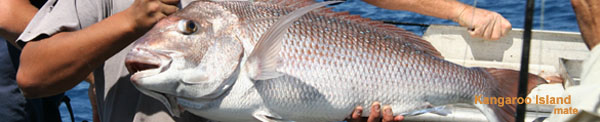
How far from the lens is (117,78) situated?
1646 millimetres

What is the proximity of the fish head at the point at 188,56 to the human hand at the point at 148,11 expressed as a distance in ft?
0.11

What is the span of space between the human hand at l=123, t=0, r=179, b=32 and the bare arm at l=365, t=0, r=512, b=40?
988 millimetres

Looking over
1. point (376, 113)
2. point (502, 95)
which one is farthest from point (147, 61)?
point (502, 95)

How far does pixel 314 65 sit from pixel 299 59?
1.9 inches

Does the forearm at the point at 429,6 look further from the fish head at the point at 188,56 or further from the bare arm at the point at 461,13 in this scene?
the fish head at the point at 188,56

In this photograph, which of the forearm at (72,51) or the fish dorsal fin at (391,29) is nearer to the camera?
the forearm at (72,51)

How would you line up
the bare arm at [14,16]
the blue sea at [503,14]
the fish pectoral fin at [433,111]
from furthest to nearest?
1. the blue sea at [503,14]
2. the bare arm at [14,16]
3. the fish pectoral fin at [433,111]

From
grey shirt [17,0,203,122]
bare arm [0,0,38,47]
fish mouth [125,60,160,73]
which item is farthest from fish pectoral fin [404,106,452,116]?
bare arm [0,0,38,47]

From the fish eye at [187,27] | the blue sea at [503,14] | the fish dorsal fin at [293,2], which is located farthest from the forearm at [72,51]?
the blue sea at [503,14]

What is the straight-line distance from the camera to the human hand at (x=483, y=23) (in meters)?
2.86

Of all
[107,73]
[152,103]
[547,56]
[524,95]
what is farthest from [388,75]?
[547,56]

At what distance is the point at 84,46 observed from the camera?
4.80ft

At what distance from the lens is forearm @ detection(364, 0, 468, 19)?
2.34 m

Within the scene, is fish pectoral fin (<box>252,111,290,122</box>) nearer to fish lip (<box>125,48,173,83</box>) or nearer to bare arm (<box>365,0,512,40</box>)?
fish lip (<box>125,48,173,83</box>)
